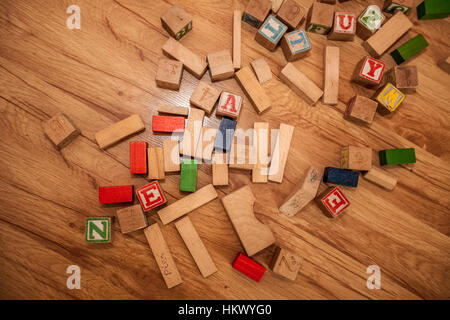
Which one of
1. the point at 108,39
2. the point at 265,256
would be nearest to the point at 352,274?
the point at 265,256

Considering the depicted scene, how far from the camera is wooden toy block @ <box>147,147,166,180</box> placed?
45.6 inches

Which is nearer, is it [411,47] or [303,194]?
[303,194]

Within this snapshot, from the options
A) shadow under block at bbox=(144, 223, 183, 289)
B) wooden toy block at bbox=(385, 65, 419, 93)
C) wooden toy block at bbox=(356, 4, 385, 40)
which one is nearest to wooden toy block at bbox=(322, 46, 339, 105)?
wooden toy block at bbox=(356, 4, 385, 40)

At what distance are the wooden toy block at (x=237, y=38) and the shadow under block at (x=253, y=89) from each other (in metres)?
0.04

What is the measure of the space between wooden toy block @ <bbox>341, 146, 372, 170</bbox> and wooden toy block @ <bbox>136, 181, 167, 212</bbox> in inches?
34.2

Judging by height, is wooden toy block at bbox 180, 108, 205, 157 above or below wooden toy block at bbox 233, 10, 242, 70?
below

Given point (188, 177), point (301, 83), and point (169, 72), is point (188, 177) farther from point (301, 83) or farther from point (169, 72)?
point (301, 83)

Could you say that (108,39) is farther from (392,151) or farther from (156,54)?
(392,151)

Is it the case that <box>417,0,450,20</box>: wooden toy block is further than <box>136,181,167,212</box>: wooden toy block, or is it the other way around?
<box>417,0,450,20</box>: wooden toy block

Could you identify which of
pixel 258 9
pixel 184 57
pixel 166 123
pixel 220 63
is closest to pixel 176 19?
pixel 184 57

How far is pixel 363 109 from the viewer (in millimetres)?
1206

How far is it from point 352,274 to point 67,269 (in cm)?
131

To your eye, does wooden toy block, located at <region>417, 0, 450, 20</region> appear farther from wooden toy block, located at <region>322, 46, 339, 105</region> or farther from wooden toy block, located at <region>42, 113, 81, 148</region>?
wooden toy block, located at <region>42, 113, 81, 148</region>

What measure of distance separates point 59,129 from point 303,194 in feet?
3.76
